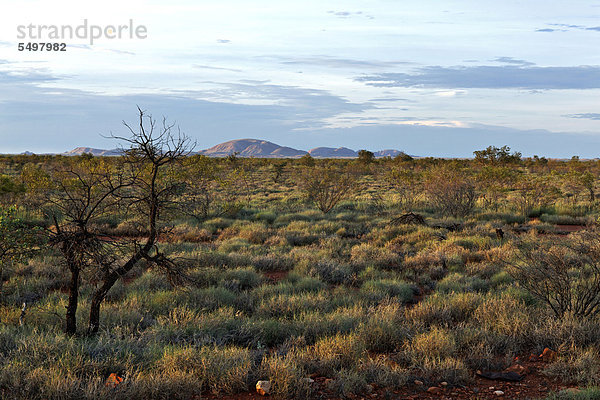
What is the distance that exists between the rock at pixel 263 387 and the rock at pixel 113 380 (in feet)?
4.44

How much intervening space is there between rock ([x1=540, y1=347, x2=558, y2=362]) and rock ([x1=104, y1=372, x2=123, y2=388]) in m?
4.97

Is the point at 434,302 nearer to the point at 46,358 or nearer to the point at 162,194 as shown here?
the point at 162,194

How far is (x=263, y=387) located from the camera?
14.2 feet

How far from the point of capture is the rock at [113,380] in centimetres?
401

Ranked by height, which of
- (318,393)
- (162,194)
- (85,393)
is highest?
(162,194)

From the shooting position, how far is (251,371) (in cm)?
462

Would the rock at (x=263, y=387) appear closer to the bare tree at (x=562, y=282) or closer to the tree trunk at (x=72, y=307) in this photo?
the tree trunk at (x=72, y=307)

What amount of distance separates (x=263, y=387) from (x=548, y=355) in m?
3.65

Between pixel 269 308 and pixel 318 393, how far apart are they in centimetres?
292

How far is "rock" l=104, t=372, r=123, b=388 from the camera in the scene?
4.01 meters

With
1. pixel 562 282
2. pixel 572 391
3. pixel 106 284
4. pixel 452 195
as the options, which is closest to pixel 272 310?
pixel 106 284

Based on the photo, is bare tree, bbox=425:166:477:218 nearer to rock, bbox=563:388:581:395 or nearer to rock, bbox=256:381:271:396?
rock, bbox=563:388:581:395

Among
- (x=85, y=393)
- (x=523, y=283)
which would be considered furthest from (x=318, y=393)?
(x=523, y=283)

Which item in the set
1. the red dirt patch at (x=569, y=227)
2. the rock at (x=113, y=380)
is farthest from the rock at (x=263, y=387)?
the red dirt patch at (x=569, y=227)
